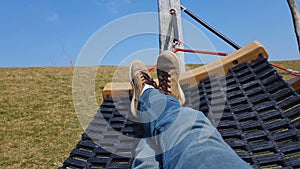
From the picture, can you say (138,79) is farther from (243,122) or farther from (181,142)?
(181,142)

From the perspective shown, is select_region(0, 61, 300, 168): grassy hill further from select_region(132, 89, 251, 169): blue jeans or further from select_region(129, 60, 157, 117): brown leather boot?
select_region(132, 89, 251, 169): blue jeans

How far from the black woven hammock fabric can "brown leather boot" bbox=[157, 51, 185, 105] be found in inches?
4.0

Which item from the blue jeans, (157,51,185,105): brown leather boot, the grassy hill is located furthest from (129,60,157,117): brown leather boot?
the grassy hill

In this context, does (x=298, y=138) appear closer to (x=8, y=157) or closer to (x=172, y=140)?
(x=172, y=140)

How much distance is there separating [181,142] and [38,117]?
2.76 meters

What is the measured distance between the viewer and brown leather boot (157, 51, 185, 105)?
1246 millimetres

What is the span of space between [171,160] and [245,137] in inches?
18.7

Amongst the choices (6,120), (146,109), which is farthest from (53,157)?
(146,109)

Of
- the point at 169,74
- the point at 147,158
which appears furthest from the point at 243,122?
the point at 147,158

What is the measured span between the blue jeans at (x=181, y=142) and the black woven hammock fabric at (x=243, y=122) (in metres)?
0.27

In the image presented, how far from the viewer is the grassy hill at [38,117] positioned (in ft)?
8.00

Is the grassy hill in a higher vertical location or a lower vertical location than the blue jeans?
higher

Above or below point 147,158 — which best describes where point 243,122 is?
above

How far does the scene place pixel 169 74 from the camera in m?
1.36
